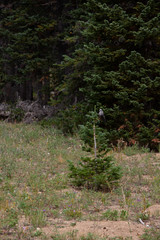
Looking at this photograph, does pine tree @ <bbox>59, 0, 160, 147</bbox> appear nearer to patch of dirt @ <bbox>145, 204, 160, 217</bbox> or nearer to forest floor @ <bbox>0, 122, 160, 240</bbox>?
forest floor @ <bbox>0, 122, 160, 240</bbox>

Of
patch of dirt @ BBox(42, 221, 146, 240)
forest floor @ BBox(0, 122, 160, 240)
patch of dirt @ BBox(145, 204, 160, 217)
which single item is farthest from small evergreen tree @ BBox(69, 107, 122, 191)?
patch of dirt @ BBox(42, 221, 146, 240)

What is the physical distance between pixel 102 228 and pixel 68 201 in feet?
4.12

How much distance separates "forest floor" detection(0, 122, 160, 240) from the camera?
473 cm

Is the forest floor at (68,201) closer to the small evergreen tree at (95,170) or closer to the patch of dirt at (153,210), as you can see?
the patch of dirt at (153,210)

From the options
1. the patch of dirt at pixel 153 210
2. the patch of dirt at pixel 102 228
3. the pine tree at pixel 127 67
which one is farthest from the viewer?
the pine tree at pixel 127 67

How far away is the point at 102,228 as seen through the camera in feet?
15.9

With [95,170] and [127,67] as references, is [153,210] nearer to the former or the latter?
[95,170]

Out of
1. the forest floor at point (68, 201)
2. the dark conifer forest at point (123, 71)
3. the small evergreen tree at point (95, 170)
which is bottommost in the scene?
the forest floor at point (68, 201)

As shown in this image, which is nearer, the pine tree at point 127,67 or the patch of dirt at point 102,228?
the patch of dirt at point 102,228

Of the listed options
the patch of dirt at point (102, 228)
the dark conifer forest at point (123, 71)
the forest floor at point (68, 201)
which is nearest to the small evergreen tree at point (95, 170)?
the forest floor at point (68, 201)

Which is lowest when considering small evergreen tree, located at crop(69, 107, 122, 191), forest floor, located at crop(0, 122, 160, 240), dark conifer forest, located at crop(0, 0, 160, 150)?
forest floor, located at crop(0, 122, 160, 240)

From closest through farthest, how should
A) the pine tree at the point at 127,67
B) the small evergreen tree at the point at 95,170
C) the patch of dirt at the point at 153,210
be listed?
the patch of dirt at the point at 153,210
the small evergreen tree at the point at 95,170
the pine tree at the point at 127,67

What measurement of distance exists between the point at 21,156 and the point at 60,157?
3.94 ft

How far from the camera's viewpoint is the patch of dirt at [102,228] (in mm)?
4633
